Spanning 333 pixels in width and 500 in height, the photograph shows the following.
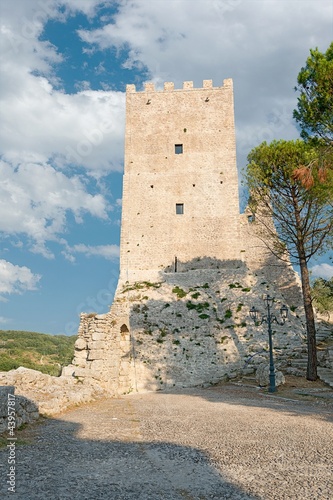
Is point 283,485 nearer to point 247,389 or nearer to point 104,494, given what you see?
point 104,494

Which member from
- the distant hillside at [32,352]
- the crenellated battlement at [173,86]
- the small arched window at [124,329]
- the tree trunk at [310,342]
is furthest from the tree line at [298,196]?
the distant hillside at [32,352]

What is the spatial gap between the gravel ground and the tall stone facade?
28.9ft

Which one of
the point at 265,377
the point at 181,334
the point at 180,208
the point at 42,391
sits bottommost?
the point at 265,377

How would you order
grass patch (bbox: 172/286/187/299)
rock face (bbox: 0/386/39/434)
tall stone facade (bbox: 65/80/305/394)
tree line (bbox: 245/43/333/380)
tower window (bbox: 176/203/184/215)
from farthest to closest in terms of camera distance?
tower window (bbox: 176/203/184/215)
grass patch (bbox: 172/286/187/299)
tall stone facade (bbox: 65/80/305/394)
tree line (bbox: 245/43/333/380)
rock face (bbox: 0/386/39/434)

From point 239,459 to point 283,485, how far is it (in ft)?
3.66

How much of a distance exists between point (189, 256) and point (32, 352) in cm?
1888

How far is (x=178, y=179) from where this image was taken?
28.5 metres

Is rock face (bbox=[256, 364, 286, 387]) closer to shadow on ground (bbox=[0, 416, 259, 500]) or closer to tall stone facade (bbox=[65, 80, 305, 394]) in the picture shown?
tall stone facade (bbox=[65, 80, 305, 394])

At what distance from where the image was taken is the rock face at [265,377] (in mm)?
14586

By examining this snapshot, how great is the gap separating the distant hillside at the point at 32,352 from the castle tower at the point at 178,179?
391 inches

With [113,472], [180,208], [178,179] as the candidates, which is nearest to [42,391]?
[113,472]

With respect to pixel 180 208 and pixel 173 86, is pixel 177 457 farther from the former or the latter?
pixel 173 86

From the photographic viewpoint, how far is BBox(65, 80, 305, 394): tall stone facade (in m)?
18.0

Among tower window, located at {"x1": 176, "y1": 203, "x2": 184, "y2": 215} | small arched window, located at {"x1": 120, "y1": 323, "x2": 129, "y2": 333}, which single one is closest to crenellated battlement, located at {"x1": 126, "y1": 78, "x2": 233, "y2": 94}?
tower window, located at {"x1": 176, "y1": 203, "x2": 184, "y2": 215}
